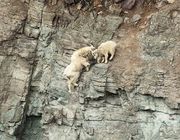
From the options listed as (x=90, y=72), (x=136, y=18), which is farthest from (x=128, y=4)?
(x=90, y=72)

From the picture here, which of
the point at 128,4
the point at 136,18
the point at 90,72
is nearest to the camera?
the point at 90,72

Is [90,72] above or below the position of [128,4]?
below

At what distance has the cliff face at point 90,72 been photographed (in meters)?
12.8

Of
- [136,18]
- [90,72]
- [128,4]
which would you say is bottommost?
[90,72]

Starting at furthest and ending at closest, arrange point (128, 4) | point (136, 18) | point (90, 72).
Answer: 1. point (128, 4)
2. point (136, 18)
3. point (90, 72)

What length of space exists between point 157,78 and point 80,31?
8.58ft

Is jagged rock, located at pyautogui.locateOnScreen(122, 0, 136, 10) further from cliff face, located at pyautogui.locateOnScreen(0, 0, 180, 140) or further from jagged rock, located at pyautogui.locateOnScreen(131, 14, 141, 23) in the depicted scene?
jagged rock, located at pyautogui.locateOnScreen(131, 14, 141, 23)

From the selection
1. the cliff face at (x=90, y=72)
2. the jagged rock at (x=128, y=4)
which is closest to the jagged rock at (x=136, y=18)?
the cliff face at (x=90, y=72)

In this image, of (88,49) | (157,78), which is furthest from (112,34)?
(157,78)

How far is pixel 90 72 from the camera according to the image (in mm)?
13469

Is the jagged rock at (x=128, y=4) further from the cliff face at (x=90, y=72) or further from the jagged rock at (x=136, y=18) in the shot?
the jagged rock at (x=136, y=18)

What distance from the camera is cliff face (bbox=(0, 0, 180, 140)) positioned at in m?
12.8

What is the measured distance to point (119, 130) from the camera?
13.1 meters

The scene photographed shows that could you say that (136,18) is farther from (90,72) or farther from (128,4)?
(90,72)
